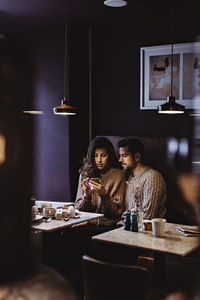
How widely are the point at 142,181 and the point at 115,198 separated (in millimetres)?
394

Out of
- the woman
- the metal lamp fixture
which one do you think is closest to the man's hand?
the woman

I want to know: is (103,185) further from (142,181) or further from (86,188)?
(142,181)

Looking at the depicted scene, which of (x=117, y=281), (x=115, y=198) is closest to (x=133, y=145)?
(x=115, y=198)

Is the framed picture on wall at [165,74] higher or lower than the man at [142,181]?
higher

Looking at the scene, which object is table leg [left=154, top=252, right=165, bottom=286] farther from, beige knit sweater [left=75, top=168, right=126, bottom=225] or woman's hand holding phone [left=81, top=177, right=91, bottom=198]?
woman's hand holding phone [left=81, top=177, right=91, bottom=198]

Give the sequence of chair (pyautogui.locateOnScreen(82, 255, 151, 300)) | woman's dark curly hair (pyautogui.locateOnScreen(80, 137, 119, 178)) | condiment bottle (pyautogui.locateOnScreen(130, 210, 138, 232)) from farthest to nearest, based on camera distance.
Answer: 1. woman's dark curly hair (pyautogui.locateOnScreen(80, 137, 119, 178))
2. condiment bottle (pyautogui.locateOnScreen(130, 210, 138, 232))
3. chair (pyautogui.locateOnScreen(82, 255, 151, 300))

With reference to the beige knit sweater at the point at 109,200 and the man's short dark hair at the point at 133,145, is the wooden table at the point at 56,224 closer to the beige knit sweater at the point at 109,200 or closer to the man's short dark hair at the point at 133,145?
the beige knit sweater at the point at 109,200

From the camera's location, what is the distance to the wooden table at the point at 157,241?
2.56 meters

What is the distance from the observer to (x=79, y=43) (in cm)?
536

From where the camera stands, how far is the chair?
1.87 m

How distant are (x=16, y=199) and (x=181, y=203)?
4095 mm

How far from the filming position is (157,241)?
9.02ft

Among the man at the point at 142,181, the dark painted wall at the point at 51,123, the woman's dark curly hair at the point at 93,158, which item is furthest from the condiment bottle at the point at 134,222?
the dark painted wall at the point at 51,123

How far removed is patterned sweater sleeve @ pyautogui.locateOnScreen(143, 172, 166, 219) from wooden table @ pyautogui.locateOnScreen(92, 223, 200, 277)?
0.72 m
